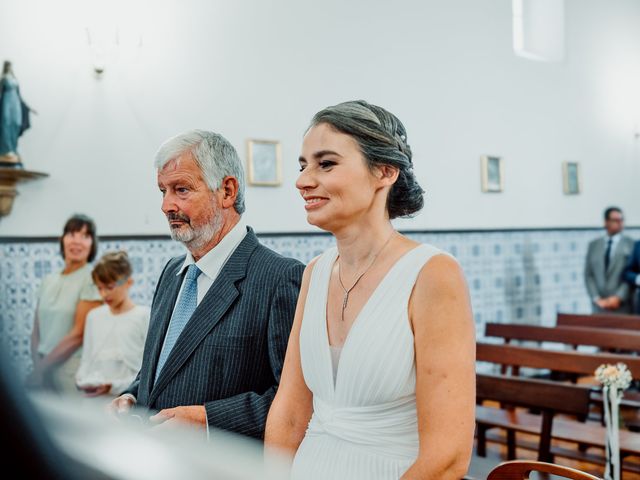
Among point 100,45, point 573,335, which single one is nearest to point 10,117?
point 100,45

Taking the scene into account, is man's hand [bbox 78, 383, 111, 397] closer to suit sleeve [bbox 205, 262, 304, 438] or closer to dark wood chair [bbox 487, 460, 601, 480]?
suit sleeve [bbox 205, 262, 304, 438]

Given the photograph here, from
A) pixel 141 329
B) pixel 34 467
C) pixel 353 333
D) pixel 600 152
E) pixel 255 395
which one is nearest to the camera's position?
pixel 34 467

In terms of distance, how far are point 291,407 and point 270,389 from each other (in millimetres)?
171

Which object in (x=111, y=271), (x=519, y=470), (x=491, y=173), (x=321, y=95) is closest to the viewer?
(x=519, y=470)

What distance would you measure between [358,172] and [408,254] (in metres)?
0.24

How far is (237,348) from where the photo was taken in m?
2.15

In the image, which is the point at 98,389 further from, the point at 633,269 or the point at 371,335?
the point at 633,269

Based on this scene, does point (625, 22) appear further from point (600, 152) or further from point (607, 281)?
point (607, 281)

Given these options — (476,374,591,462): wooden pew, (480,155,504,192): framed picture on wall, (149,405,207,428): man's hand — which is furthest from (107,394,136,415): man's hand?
(480,155,504,192): framed picture on wall

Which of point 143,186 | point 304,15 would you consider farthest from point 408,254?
point 304,15

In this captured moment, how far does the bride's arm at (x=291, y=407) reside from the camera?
2.01m

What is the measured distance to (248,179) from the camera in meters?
6.86

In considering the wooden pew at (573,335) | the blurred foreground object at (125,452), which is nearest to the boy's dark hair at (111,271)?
the blurred foreground object at (125,452)

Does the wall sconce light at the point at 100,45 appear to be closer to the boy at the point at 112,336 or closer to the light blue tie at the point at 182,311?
the boy at the point at 112,336
